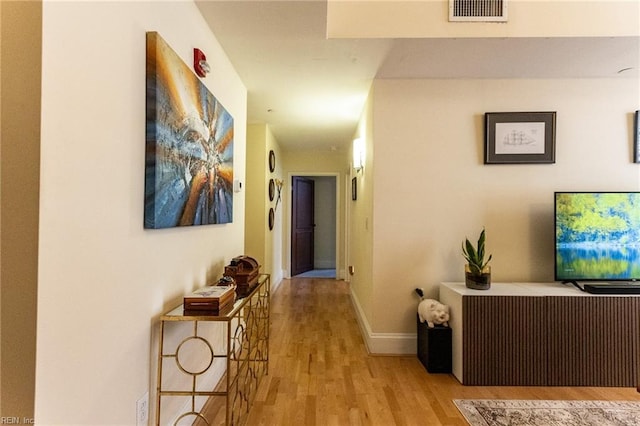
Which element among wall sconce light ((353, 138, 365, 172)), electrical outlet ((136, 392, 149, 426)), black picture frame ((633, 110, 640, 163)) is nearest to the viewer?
electrical outlet ((136, 392, 149, 426))

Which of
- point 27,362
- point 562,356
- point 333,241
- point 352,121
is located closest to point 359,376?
point 562,356

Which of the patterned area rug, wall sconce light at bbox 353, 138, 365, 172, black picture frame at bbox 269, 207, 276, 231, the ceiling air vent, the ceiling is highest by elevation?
the ceiling air vent

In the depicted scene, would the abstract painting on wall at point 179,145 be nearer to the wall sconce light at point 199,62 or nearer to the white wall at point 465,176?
the wall sconce light at point 199,62

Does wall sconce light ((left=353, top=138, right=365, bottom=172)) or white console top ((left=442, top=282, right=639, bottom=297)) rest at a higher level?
wall sconce light ((left=353, top=138, right=365, bottom=172))

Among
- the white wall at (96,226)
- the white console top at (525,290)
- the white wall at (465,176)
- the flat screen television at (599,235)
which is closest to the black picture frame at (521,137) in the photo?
the white wall at (465,176)

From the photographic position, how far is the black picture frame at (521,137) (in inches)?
107

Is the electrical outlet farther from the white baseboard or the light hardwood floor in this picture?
the white baseboard

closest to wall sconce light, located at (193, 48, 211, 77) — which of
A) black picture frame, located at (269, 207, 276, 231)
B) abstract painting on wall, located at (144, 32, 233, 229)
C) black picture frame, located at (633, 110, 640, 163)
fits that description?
abstract painting on wall, located at (144, 32, 233, 229)

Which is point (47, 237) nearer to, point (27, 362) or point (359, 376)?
point (27, 362)

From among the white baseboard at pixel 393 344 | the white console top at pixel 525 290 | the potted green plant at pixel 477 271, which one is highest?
the potted green plant at pixel 477 271

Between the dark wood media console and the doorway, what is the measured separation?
3.92 metres

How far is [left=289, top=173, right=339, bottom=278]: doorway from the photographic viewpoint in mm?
6250

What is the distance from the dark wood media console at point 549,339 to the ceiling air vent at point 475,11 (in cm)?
189

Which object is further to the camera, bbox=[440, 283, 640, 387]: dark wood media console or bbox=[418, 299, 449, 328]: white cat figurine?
bbox=[418, 299, 449, 328]: white cat figurine
